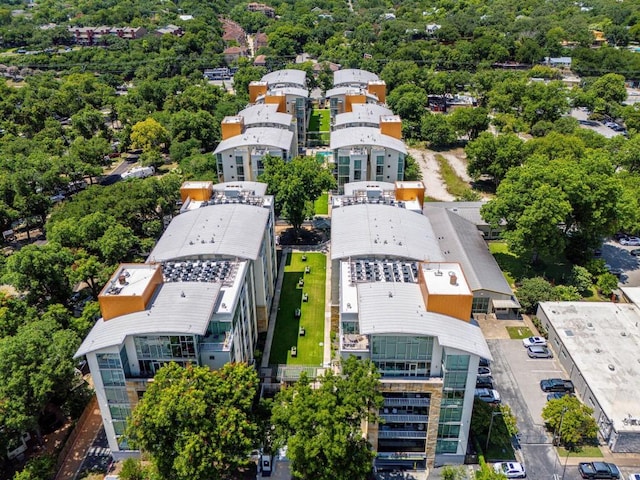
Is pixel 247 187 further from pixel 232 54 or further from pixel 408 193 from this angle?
pixel 232 54

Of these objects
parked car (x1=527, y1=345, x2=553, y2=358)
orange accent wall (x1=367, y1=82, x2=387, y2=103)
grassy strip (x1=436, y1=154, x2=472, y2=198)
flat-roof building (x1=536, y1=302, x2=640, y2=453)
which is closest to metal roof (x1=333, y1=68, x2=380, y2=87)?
orange accent wall (x1=367, y1=82, x2=387, y2=103)

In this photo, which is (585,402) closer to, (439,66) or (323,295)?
(323,295)

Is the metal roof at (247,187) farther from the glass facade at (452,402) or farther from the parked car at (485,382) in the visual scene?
the glass facade at (452,402)

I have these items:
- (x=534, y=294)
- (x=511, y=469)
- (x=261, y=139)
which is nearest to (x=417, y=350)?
(x=511, y=469)

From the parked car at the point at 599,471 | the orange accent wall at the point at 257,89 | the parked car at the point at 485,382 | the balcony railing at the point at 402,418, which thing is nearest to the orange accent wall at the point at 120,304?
the balcony railing at the point at 402,418

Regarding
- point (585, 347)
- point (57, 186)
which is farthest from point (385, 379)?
point (57, 186)
